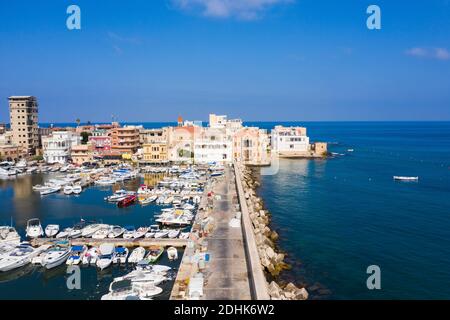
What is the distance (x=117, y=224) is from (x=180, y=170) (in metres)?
19.2

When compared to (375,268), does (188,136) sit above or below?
above

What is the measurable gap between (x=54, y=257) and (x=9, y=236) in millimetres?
4814

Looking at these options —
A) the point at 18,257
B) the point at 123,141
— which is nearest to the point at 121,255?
the point at 18,257

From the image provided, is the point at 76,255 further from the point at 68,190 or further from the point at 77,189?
the point at 77,189

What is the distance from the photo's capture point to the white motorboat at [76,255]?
650 inches

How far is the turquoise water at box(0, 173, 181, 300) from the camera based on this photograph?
14.3 meters

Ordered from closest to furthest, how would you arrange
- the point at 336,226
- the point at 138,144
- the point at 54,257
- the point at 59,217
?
1. the point at 54,257
2. the point at 336,226
3. the point at 59,217
4. the point at 138,144

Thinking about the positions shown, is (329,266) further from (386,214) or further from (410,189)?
(410,189)

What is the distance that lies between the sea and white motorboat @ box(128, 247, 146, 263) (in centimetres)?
77

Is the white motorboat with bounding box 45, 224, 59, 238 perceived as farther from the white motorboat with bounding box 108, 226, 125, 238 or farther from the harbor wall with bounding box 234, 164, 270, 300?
the harbor wall with bounding box 234, 164, 270, 300

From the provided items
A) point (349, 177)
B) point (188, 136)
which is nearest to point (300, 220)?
point (349, 177)

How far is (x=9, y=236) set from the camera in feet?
63.2

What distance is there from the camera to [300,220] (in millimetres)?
23750

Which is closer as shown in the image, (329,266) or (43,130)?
(329,266)
